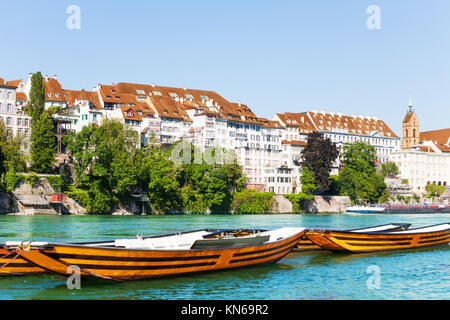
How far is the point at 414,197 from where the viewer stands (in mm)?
154625

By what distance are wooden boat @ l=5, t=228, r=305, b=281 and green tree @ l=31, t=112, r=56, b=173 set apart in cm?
6162

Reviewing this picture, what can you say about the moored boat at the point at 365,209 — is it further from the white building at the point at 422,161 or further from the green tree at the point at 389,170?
the white building at the point at 422,161

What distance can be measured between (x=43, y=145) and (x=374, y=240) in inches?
2459

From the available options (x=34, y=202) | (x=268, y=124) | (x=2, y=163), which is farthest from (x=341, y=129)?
(x=2, y=163)

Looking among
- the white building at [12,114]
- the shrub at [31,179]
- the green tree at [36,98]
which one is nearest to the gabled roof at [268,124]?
the white building at [12,114]

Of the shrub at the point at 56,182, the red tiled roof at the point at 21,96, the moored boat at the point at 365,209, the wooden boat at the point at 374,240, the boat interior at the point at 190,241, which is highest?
the red tiled roof at the point at 21,96

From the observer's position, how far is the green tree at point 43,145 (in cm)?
8762

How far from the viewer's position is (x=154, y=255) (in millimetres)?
23344

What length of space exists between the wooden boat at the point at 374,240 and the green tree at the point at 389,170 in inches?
4791

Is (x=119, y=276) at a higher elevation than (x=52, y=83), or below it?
below

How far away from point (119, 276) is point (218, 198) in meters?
77.4

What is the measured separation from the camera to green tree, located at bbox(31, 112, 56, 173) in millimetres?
87625
